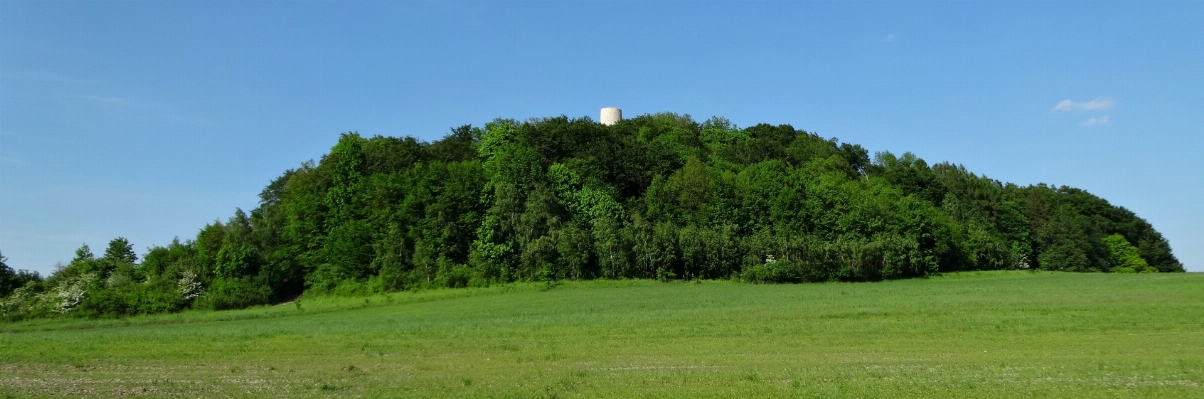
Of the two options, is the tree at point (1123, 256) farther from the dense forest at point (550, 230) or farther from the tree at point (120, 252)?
the tree at point (120, 252)

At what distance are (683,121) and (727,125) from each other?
22.6 ft

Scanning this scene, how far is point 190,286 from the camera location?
65.1 meters

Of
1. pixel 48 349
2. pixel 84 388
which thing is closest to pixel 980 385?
pixel 84 388

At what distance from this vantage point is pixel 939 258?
7706cm

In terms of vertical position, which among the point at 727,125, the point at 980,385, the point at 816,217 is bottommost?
the point at 980,385

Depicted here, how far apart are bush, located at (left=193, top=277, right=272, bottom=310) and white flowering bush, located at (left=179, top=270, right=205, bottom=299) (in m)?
0.65

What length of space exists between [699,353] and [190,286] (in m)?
55.3

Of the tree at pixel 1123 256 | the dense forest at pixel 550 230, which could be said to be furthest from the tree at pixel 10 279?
the tree at pixel 1123 256

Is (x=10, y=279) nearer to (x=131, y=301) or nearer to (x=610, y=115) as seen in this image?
(x=131, y=301)

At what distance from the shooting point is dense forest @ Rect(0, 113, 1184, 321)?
6775 centimetres

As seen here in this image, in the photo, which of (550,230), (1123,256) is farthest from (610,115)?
(1123,256)

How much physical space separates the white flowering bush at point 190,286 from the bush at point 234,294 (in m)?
0.65

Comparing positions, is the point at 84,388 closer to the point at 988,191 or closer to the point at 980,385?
the point at 980,385

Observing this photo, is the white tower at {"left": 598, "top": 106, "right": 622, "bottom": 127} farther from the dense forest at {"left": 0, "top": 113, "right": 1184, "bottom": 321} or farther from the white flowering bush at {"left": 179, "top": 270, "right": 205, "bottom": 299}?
the white flowering bush at {"left": 179, "top": 270, "right": 205, "bottom": 299}
